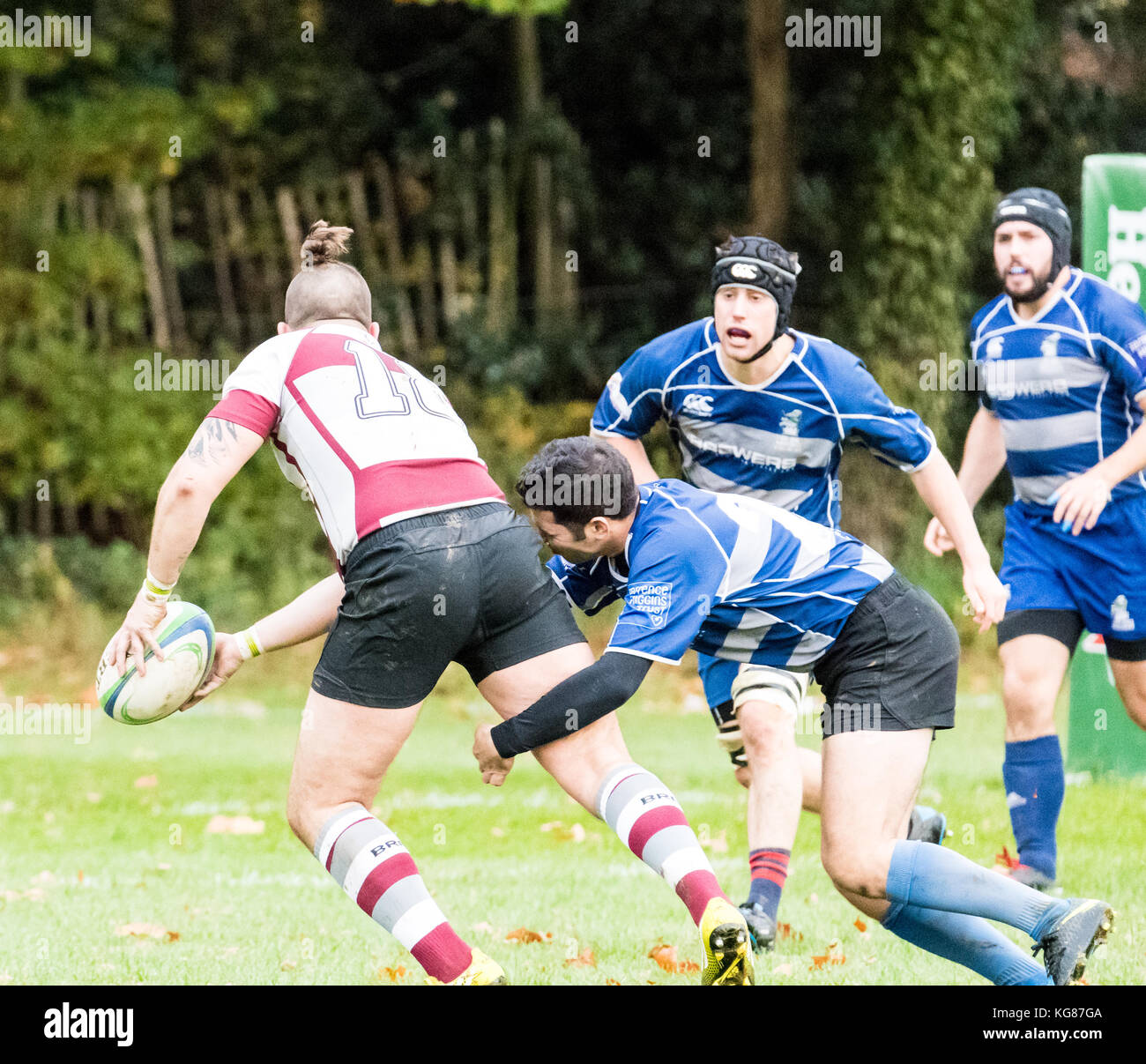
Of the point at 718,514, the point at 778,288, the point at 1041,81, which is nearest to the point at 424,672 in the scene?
the point at 718,514

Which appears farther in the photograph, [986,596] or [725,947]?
[986,596]

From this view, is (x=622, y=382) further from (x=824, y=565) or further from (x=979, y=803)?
(x=979, y=803)

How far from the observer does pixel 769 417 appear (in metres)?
5.44

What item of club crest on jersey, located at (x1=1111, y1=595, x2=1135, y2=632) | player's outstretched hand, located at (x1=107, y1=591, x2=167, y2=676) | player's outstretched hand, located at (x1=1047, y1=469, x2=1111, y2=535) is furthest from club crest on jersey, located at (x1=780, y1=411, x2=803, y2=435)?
player's outstretched hand, located at (x1=107, y1=591, x2=167, y2=676)

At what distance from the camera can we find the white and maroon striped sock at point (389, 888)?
4020mm

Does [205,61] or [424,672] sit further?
[205,61]

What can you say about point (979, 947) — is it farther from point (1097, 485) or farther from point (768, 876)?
point (1097, 485)

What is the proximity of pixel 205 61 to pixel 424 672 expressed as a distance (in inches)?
455

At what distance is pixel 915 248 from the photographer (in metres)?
13.4

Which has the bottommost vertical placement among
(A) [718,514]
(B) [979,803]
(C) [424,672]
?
(B) [979,803]

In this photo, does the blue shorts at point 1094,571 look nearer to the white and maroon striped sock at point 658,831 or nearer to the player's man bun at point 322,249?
the white and maroon striped sock at point 658,831

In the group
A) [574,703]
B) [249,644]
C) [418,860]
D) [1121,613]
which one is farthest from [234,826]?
[1121,613]

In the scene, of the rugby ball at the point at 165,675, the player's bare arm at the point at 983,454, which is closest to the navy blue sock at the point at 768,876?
the player's bare arm at the point at 983,454

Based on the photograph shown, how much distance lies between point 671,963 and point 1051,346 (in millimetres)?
2744
